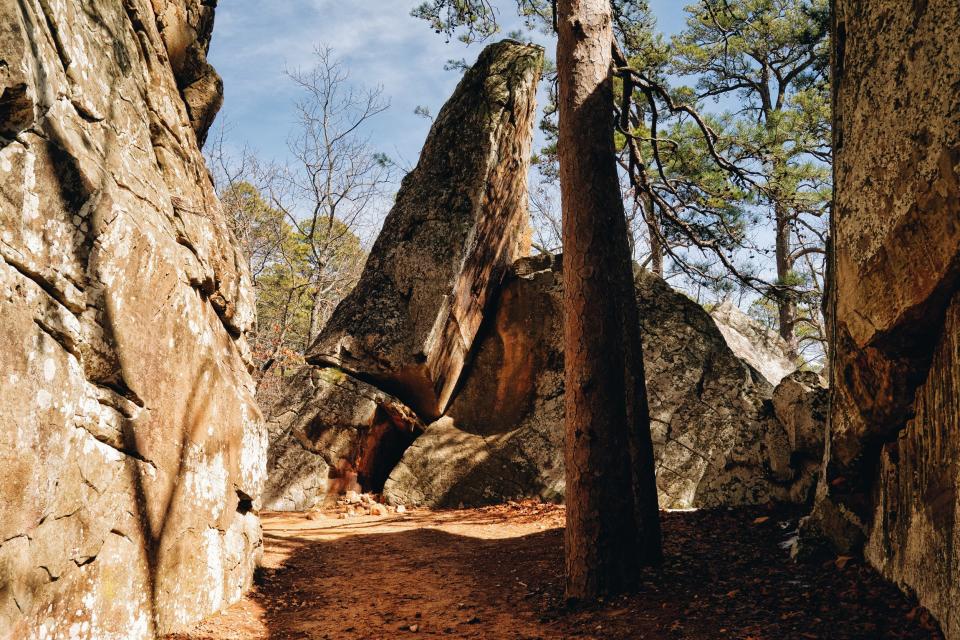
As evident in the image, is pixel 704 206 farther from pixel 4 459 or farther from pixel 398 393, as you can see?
pixel 4 459

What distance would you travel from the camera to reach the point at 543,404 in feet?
33.0

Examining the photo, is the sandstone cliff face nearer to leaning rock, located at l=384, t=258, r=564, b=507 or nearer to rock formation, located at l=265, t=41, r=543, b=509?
rock formation, located at l=265, t=41, r=543, b=509

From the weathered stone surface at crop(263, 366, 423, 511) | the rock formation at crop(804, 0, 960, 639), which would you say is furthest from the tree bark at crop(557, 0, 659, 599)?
the weathered stone surface at crop(263, 366, 423, 511)

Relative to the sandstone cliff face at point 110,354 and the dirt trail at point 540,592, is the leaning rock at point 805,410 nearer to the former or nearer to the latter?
the dirt trail at point 540,592

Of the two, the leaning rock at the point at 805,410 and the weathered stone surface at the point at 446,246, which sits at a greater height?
the weathered stone surface at the point at 446,246

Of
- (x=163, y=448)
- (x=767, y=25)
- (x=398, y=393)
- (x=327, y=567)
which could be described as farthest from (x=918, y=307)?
(x=767, y=25)

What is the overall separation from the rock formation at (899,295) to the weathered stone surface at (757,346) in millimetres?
5862

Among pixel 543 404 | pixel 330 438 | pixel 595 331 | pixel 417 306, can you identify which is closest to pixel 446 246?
pixel 417 306

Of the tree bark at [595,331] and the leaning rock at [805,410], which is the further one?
the leaning rock at [805,410]

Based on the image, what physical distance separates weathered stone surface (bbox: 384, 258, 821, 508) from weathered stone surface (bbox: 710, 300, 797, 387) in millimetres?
762

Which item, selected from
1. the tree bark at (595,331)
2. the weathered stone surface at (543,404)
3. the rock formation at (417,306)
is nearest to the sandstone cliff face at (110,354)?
the tree bark at (595,331)

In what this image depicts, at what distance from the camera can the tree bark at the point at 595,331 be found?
4.79 metres

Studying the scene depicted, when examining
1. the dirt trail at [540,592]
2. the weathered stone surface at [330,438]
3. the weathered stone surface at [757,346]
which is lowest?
the dirt trail at [540,592]

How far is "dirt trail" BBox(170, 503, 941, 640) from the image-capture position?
395 cm
